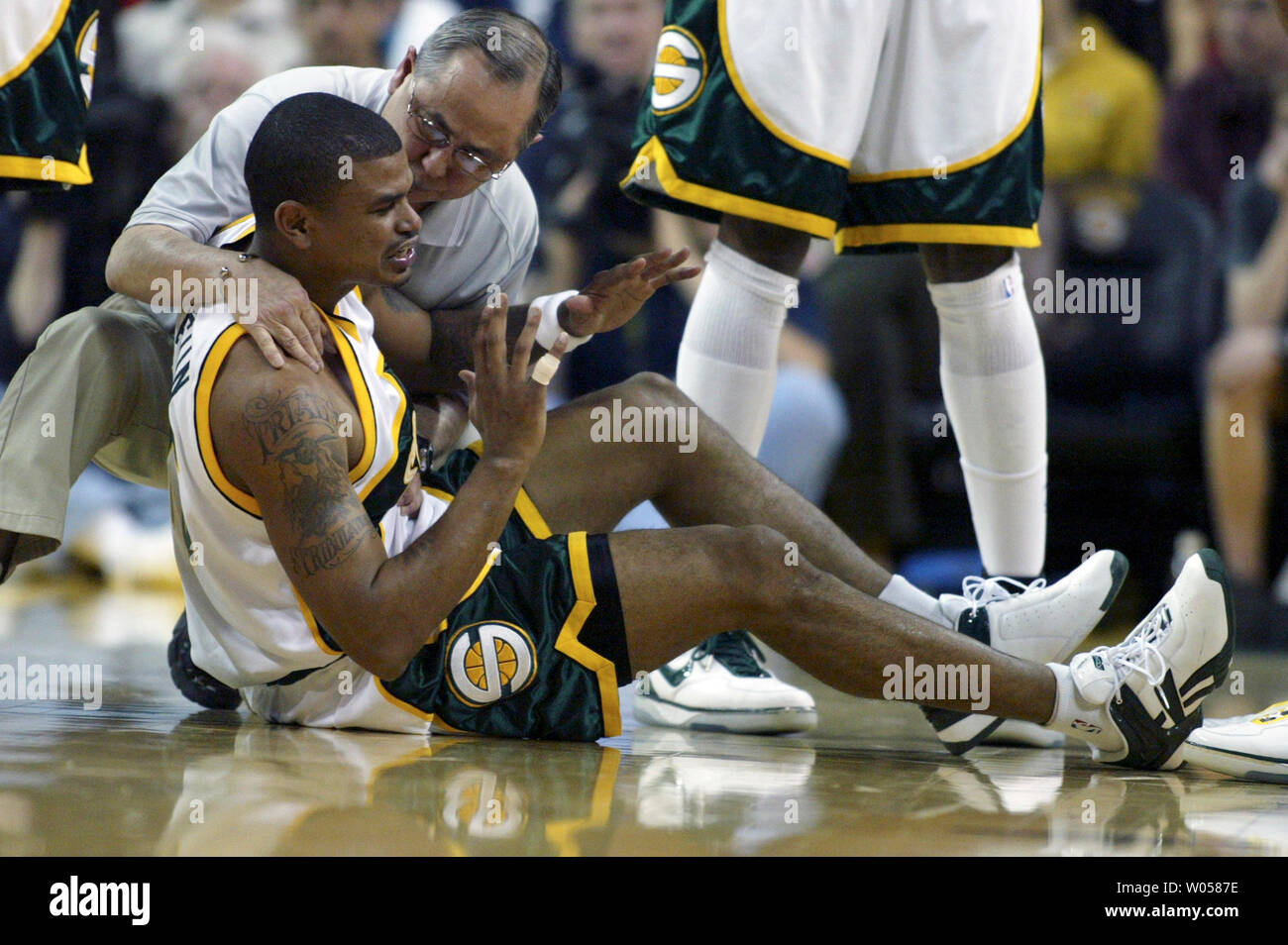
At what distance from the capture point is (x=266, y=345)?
5.44 feet

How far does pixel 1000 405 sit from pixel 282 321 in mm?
1127

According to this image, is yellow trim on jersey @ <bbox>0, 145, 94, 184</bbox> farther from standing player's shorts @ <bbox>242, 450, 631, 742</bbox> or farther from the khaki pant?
standing player's shorts @ <bbox>242, 450, 631, 742</bbox>

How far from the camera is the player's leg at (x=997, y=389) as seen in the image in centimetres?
225

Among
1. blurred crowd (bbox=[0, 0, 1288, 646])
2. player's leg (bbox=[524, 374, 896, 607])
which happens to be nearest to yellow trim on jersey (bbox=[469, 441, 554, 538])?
player's leg (bbox=[524, 374, 896, 607])

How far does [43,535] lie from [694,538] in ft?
2.90

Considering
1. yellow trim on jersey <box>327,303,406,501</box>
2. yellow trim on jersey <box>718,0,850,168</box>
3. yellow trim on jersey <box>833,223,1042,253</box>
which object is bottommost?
yellow trim on jersey <box>327,303,406,501</box>

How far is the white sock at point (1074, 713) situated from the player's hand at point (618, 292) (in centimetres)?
70

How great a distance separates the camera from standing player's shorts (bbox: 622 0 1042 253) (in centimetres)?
217

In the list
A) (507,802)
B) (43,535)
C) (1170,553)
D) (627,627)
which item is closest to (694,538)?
(627,627)

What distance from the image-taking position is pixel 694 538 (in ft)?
6.09

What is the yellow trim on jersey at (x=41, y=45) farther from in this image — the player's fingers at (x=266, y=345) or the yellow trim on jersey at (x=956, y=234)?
the yellow trim on jersey at (x=956, y=234)

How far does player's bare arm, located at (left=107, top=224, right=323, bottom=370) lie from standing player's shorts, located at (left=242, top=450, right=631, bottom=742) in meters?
0.28

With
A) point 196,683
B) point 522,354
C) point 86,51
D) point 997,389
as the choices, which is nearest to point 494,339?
point 522,354
